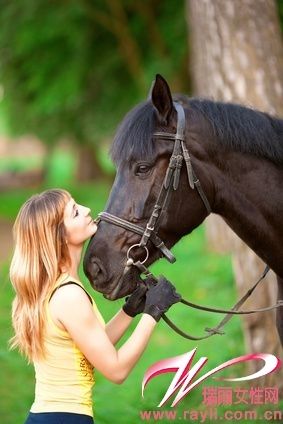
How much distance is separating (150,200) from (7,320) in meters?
4.27

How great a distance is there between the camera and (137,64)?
1458cm

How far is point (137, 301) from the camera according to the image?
11.2ft

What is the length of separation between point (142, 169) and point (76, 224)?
451 mm

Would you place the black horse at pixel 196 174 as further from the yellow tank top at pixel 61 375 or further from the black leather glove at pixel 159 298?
the yellow tank top at pixel 61 375

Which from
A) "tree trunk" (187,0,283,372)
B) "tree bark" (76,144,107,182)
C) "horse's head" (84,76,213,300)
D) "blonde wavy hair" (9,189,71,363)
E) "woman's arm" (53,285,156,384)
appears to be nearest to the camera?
"woman's arm" (53,285,156,384)

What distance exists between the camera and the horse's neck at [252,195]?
3582 mm

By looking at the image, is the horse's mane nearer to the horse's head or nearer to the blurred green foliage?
the horse's head

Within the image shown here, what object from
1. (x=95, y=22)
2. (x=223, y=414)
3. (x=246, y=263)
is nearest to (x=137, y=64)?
(x=95, y=22)

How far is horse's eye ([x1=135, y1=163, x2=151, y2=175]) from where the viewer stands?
3455 mm

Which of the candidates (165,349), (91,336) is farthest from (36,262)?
(165,349)

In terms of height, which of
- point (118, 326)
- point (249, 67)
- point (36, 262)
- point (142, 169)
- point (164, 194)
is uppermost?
point (249, 67)

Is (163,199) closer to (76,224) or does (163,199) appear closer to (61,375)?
(76,224)

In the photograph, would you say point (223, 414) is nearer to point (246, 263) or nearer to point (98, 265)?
point (246, 263)

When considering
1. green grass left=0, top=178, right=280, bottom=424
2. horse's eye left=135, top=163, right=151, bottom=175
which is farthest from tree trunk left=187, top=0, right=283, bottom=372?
horse's eye left=135, top=163, right=151, bottom=175
